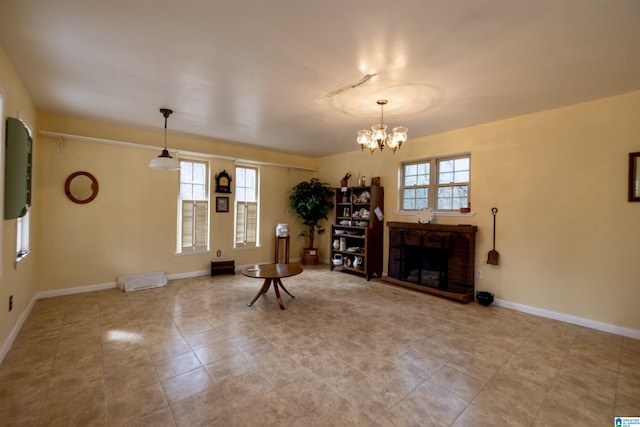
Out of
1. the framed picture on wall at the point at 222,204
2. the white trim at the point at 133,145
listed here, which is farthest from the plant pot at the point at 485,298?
the framed picture on wall at the point at 222,204

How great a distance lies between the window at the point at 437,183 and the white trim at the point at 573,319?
155cm

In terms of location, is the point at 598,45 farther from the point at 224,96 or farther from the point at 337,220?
the point at 337,220

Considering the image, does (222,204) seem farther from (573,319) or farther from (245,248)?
(573,319)

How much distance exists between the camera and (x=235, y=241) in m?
5.83

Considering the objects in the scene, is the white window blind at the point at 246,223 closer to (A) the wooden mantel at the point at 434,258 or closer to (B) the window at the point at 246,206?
(B) the window at the point at 246,206

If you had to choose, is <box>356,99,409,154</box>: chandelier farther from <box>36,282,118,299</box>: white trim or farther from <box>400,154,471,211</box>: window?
<box>36,282,118,299</box>: white trim

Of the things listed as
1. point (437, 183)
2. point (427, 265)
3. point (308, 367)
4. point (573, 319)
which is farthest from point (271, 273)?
point (573, 319)

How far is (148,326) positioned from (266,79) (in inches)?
117

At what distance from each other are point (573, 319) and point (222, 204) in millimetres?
5726

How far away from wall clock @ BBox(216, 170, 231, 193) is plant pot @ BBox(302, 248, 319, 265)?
2274 millimetres

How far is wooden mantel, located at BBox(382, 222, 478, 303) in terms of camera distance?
411cm

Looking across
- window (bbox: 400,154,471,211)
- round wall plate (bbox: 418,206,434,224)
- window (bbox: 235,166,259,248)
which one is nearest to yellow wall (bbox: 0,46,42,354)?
window (bbox: 235,166,259,248)

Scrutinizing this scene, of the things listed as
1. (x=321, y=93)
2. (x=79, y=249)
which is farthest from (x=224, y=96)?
(x=79, y=249)

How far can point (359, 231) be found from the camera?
5.79m
